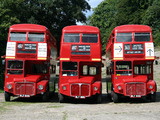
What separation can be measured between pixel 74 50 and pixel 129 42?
3218 mm

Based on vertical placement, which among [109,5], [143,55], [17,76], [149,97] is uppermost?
[109,5]

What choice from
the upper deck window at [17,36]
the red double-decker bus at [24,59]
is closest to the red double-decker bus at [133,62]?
the red double-decker bus at [24,59]

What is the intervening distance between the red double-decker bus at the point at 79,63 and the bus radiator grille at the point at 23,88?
177cm

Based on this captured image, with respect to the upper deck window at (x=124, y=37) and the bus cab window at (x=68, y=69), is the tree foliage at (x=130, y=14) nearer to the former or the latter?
the upper deck window at (x=124, y=37)

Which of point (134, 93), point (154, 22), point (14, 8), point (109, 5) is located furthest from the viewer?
point (109, 5)

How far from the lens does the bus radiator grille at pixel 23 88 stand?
1777 centimetres

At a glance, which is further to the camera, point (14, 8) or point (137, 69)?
point (14, 8)

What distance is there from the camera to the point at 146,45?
17.6 meters

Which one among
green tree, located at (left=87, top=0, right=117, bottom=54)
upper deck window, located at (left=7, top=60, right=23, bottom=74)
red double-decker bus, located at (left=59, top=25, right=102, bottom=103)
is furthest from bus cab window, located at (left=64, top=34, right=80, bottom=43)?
green tree, located at (left=87, top=0, right=117, bottom=54)

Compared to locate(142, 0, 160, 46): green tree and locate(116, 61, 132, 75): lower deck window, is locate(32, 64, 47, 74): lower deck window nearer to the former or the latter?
locate(116, 61, 132, 75): lower deck window

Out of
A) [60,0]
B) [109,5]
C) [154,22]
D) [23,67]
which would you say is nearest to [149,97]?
[23,67]

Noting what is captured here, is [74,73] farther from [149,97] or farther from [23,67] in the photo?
[149,97]

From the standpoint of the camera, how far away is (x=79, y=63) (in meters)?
18.0

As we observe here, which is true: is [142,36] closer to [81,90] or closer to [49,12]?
[81,90]
